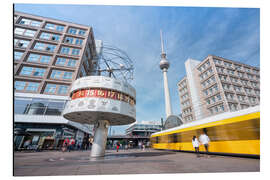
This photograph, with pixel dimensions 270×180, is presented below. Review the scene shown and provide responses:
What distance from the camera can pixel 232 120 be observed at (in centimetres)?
899

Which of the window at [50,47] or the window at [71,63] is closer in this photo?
the window at [71,63]

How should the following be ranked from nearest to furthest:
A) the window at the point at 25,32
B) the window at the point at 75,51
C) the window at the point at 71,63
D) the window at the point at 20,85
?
the window at the point at 20,85 → the window at the point at 71,63 → the window at the point at 25,32 → the window at the point at 75,51

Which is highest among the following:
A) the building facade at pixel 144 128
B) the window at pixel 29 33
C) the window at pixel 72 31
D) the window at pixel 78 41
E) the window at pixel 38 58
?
the window at pixel 72 31

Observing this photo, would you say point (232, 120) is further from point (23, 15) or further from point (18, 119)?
point (23, 15)

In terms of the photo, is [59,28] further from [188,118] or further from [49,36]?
[188,118]

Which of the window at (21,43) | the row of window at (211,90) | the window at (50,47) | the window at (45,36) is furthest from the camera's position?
the row of window at (211,90)

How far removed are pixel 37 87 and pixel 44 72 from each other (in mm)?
3950

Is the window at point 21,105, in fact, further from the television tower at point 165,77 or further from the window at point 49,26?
the television tower at point 165,77

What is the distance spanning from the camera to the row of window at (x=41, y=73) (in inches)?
1092

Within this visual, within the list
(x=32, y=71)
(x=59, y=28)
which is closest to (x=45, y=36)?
(x=59, y=28)

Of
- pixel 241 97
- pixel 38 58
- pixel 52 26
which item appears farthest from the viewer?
pixel 241 97

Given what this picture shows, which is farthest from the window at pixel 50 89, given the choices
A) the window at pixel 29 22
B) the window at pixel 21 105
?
the window at pixel 29 22

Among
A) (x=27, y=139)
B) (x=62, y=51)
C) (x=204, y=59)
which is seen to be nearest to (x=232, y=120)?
(x=27, y=139)

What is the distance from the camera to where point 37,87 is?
88.1 ft
